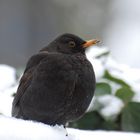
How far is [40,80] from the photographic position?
4.98m

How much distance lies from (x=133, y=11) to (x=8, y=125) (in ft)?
41.8

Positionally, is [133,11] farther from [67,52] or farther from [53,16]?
[67,52]

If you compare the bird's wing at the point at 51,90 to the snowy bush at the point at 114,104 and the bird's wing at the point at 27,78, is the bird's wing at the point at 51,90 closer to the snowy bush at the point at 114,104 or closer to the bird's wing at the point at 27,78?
the bird's wing at the point at 27,78

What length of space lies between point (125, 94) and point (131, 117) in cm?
18

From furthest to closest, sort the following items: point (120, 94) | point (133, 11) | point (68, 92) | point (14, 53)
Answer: point (133, 11) → point (14, 53) → point (120, 94) → point (68, 92)

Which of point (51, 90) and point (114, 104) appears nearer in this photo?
point (51, 90)

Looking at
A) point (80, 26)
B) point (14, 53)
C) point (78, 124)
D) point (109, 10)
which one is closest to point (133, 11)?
point (109, 10)

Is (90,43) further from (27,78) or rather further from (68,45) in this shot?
(27,78)

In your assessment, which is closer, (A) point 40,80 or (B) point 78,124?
(A) point 40,80

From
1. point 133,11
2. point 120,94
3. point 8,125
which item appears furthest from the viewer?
point 133,11

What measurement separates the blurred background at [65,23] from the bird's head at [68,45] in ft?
24.5

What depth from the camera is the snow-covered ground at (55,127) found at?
329cm

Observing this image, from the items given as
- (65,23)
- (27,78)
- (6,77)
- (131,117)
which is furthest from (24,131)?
(65,23)

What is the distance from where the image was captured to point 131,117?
209 inches
